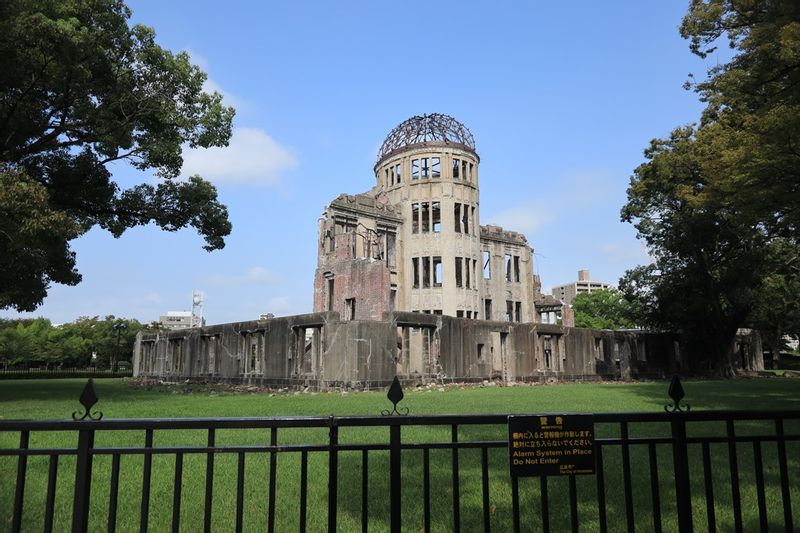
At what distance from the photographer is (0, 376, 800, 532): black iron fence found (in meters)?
3.39

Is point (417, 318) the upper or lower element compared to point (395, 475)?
upper

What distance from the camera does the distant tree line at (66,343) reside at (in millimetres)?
55688

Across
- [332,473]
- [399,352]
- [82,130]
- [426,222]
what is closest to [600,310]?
[426,222]

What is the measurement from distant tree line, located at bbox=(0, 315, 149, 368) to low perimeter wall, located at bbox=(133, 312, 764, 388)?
24056 millimetres

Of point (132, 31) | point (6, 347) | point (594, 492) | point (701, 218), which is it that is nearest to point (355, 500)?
point (594, 492)

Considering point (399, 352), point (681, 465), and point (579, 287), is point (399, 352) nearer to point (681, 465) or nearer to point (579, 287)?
point (681, 465)

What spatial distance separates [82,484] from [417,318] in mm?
21790

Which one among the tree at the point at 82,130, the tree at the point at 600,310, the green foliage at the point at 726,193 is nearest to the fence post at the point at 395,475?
the green foliage at the point at 726,193

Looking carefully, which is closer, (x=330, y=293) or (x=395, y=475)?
(x=395, y=475)

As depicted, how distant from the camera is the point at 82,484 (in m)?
3.37

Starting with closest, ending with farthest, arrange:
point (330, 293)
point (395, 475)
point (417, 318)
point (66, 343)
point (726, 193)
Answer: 1. point (395, 475)
2. point (726, 193)
3. point (417, 318)
4. point (330, 293)
5. point (66, 343)

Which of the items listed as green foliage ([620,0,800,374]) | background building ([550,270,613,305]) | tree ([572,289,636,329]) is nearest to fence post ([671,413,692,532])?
green foliage ([620,0,800,374])

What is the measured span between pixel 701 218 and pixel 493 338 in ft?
44.1

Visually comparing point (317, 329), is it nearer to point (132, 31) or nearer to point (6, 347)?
point (132, 31)
